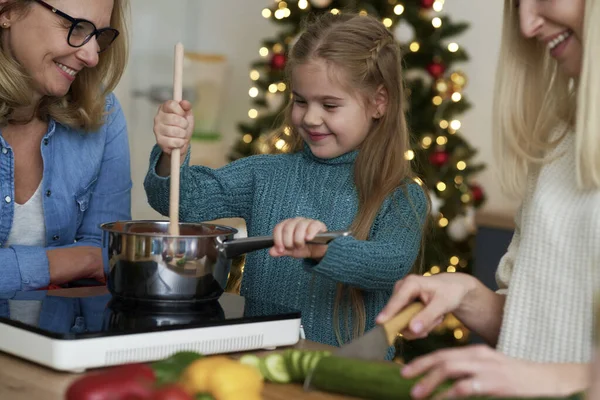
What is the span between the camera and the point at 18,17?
1.93m

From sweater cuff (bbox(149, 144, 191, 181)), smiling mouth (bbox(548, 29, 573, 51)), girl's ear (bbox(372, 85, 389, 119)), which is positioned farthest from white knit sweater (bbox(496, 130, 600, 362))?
sweater cuff (bbox(149, 144, 191, 181))

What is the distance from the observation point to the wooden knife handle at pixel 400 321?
1.11m

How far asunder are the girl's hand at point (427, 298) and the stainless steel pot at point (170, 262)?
5.1 inches

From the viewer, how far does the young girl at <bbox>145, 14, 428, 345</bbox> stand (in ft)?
6.07

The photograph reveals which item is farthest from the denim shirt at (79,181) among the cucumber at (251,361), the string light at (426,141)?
the string light at (426,141)

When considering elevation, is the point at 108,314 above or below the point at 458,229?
above

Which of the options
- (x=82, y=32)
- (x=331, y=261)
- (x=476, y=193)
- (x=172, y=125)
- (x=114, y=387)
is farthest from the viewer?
(x=476, y=193)

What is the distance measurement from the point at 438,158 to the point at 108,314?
287 centimetres

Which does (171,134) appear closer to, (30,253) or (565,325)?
(30,253)

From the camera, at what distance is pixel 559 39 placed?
1296mm

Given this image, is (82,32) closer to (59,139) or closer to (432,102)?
(59,139)

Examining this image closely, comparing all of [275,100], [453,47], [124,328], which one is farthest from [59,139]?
[453,47]

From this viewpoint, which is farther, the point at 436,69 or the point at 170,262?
the point at 436,69

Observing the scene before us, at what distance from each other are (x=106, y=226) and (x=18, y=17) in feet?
2.49
